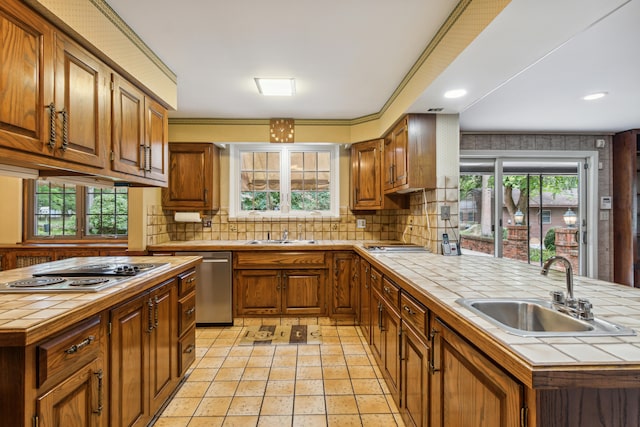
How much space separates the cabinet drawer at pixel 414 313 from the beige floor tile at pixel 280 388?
1.05 m

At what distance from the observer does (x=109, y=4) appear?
185 cm

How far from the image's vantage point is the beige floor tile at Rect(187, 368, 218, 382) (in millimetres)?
2522

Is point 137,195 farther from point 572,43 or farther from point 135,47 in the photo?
point 572,43

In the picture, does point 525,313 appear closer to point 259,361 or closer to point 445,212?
point 445,212

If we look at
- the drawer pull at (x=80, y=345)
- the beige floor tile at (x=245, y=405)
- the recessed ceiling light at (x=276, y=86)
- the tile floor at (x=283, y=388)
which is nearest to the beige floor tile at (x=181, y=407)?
the tile floor at (x=283, y=388)

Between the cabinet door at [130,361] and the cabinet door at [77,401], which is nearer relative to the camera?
the cabinet door at [77,401]

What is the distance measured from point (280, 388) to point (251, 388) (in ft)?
0.68

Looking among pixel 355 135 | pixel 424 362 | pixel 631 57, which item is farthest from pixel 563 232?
pixel 424 362

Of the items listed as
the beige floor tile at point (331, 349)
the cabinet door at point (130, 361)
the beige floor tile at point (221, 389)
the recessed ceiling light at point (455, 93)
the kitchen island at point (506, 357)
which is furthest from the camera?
the beige floor tile at point (331, 349)

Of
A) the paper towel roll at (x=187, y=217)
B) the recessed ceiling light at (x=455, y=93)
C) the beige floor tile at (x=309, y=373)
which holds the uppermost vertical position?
the recessed ceiling light at (x=455, y=93)

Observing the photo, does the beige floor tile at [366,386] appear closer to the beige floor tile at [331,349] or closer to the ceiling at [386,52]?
the beige floor tile at [331,349]

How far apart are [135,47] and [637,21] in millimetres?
2961

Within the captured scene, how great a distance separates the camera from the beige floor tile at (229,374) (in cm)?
252

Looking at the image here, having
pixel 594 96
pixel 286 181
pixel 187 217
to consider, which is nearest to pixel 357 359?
pixel 286 181
